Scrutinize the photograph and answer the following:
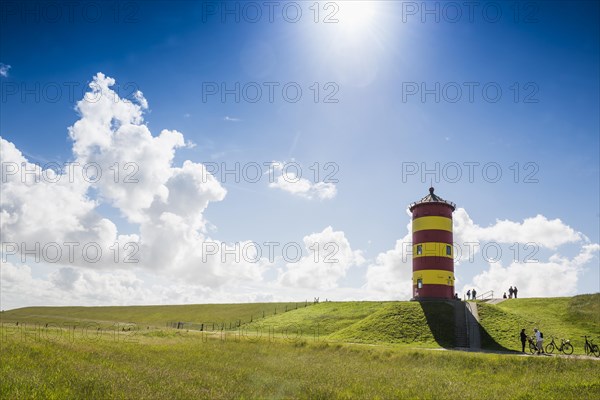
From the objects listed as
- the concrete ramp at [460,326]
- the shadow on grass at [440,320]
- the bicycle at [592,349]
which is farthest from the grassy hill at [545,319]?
the shadow on grass at [440,320]

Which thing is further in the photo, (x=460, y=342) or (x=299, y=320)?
(x=299, y=320)

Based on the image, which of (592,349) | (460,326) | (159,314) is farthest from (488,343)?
(159,314)

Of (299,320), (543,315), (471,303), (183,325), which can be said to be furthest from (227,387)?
(183,325)

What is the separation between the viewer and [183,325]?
72.4 meters

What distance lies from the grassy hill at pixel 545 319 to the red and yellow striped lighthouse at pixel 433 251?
4.54m

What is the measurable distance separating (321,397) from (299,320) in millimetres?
46834

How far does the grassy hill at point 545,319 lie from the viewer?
124 feet

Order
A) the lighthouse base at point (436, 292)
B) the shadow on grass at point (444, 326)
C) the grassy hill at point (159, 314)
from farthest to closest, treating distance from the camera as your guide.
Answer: the grassy hill at point (159, 314) < the lighthouse base at point (436, 292) < the shadow on grass at point (444, 326)

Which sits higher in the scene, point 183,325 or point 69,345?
point 69,345

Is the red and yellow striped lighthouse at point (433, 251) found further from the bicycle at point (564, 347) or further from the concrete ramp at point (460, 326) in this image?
the bicycle at point (564, 347)

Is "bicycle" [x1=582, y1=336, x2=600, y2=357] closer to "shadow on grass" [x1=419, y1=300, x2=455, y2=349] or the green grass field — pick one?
the green grass field

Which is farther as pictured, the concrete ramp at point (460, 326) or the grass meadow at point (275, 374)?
the concrete ramp at point (460, 326)

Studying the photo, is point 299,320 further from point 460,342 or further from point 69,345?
point 69,345

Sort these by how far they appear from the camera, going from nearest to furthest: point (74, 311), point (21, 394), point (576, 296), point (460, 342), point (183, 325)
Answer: point (21, 394)
point (460, 342)
point (576, 296)
point (183, 325)
point (74, 311)
